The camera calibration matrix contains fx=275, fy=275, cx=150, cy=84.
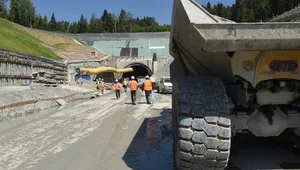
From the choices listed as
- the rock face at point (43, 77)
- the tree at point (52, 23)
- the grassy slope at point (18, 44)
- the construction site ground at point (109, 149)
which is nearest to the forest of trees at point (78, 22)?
the tree at point (52, 23)

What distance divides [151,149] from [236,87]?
2430mm

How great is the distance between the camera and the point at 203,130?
9.50ft

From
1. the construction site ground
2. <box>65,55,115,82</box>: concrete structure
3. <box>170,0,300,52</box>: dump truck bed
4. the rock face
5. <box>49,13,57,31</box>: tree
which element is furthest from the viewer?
<box>49,13,57,31</box>: tree

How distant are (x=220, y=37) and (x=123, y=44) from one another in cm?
7446

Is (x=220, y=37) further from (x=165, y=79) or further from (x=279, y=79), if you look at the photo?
(x=165, y=79)

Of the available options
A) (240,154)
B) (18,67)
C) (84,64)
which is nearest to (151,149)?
(240,154)

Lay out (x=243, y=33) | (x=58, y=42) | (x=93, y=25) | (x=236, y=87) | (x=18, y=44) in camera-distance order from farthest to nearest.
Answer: (x=93, y=25) < (x=58, y=42) < (x=18, y=44) < (x=236, y=87) < (x=243, y=33)

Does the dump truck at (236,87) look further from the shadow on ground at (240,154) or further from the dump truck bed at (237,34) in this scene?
the shadow on ground at (240,154)

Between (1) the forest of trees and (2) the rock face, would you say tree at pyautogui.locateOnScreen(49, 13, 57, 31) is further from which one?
(2) the rock face

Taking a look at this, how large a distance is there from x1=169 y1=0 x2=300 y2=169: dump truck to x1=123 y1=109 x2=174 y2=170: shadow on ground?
1.42 meters

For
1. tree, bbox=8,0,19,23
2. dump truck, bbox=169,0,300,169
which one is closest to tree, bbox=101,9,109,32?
tree, bbox=8,0,19,23

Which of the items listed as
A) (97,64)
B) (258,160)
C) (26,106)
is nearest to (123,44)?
→ (97,64)

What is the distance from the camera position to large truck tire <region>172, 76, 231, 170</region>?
288cm

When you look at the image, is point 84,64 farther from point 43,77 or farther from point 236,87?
point 236,87
